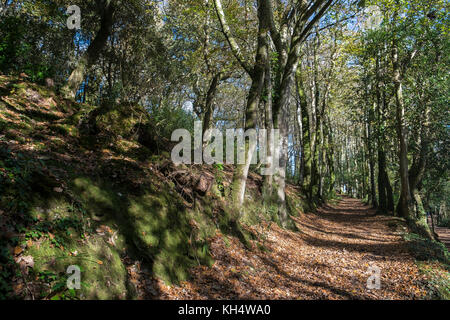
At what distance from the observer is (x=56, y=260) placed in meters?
2.75

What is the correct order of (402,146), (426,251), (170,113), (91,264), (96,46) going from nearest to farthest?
(91,264) → (426,251) → (96,46) → (170,113) → (402,146)

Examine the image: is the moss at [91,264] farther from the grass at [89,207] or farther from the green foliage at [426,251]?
the green foliage at [426,251]

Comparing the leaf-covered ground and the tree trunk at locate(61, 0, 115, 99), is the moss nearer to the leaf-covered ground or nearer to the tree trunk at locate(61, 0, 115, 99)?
the leaf-covered ground

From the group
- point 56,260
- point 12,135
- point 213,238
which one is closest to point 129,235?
point 56,260

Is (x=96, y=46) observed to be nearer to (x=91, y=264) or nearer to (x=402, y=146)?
(x=91, y=264)

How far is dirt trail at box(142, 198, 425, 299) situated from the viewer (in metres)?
4.54

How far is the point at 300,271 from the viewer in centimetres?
611

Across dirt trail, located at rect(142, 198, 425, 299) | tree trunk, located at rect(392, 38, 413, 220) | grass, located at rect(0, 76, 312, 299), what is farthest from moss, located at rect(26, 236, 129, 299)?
tree trunk, located at rect(392, 38, 413, 220)

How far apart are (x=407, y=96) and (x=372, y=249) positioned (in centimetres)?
1015

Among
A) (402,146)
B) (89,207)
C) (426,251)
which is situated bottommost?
(426,251)

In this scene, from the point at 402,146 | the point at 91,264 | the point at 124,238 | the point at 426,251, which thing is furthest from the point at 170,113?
the point at 402,146

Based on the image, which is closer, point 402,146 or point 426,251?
point 426,251

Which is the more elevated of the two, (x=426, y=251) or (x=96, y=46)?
(x=96, y=46)

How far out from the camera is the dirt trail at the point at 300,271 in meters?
4.54
